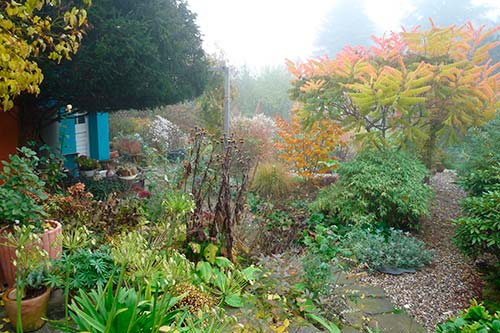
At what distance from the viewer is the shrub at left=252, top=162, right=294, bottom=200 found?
22.6 feet

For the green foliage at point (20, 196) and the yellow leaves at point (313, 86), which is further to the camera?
the yellow leaves at point (313, 86)

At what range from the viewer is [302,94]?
21.2 ft

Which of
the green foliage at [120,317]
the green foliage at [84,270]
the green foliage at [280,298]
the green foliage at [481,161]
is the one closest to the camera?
the green foliage at [120,317]

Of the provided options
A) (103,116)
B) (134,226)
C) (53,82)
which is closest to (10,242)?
(134,226)

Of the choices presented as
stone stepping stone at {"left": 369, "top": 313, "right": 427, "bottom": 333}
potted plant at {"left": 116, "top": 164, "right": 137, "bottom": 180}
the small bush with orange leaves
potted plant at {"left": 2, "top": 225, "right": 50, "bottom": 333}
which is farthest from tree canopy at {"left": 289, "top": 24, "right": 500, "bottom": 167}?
potted plant at {"left": 2, "top": 225, "right": 50, "bottom": 333}

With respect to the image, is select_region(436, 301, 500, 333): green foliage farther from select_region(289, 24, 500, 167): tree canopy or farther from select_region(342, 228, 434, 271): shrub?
select_region(289, 24, 500, 167): tree canopy

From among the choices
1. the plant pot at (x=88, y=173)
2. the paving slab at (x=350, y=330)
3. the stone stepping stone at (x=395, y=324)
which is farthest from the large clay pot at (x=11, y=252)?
the plant pot at (x=88, y=173)

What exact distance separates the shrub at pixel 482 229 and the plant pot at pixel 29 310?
3.45 m

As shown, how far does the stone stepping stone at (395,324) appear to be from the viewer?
3.03m

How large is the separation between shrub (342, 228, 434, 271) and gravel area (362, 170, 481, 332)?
0.12 metres

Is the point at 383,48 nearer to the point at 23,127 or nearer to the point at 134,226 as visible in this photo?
the point at 134,226

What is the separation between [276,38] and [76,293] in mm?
27195

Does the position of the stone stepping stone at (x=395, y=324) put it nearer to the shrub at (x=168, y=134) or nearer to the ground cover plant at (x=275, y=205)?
the ground cover plant at (x=275, y=205)

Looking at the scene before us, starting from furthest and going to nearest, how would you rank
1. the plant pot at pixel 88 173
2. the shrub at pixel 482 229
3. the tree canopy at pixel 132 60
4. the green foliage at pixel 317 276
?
the plant pot at pixel 88 173 → the tree canopy at pixel 132 60 → the shrub at pixel 482 229 → the green foliage at pixel 317 276
